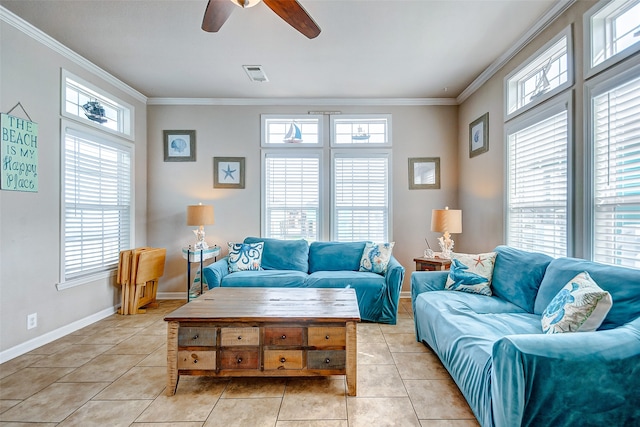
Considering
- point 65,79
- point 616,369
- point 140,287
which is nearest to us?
point 616,369

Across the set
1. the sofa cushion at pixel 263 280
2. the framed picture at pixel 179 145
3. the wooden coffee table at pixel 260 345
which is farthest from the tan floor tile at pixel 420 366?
the framed picture at pixel 179 145

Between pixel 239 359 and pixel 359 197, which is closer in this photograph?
pixel 239 359

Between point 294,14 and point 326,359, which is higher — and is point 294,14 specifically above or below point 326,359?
above

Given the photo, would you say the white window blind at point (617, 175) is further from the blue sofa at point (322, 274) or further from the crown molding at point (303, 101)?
the crown molding at point (303, 101)

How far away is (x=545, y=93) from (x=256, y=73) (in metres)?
2.94

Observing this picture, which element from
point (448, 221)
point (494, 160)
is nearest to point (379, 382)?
point (448, 221)

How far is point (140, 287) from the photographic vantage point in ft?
12.0

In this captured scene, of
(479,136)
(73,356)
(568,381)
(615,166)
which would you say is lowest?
(73,356)

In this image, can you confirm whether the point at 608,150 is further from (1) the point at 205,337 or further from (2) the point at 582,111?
(1) the point at 205,337

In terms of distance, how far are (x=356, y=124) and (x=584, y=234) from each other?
9.78ft

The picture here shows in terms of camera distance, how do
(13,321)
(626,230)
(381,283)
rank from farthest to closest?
(381,283)
(13,321)
(626,230)

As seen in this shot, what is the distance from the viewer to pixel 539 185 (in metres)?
2.66

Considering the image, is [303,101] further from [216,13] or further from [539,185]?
[539,185]

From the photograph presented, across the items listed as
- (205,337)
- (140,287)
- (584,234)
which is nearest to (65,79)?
(140,287)
